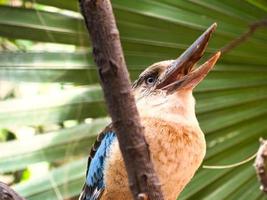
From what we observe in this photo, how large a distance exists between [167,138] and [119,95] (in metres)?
0.54

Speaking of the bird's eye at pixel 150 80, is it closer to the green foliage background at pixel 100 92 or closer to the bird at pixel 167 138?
the bird at pixel 167 138

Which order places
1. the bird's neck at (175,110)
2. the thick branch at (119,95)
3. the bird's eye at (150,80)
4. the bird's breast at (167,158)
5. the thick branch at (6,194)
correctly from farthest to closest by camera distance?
the bird's eye at (150,80)
the bird's neck at (175,110)
the bird's breast at (167,158)
the thick branch at (6,194)
the thick branch at (119,95)

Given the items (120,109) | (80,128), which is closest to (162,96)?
(80,128)

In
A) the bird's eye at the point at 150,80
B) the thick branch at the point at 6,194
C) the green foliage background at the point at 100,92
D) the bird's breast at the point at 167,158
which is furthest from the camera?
the green foliage background at the point at 100,92

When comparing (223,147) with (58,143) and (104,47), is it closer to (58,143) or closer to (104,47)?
(58,143)

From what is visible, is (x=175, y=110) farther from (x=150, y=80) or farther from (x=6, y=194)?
(x=6, y=194)

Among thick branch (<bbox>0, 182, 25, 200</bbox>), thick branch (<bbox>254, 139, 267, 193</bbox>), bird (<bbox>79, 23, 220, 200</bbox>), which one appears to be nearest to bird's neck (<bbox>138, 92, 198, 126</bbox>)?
bird (<bbox>79, 23, 220, 200</bbox>)

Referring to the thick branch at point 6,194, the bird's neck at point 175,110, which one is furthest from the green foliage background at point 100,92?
the thick branch at point 6,194

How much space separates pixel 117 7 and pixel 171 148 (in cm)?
50

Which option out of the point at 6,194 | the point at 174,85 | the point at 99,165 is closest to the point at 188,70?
the point at 174,85

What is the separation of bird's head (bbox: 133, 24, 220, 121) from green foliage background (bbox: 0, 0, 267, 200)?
23 cm

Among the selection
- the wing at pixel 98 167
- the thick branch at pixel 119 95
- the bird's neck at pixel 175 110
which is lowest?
the wing at pixel 98 167

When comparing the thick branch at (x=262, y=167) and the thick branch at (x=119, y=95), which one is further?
the thick branch at (x=262, y=167)

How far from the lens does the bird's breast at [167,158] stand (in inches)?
57.8
